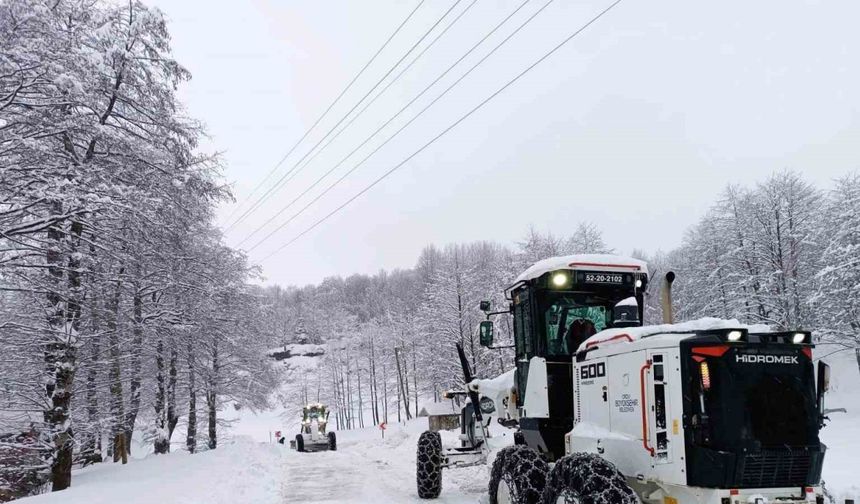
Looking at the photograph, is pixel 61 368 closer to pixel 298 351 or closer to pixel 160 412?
pixel 160 412

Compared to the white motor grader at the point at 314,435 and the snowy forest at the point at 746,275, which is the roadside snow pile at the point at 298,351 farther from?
the white motor grader at the point at 314,435

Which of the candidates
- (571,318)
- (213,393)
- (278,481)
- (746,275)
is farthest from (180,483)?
(746,275)

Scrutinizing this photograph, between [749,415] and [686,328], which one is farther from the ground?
[686,328]

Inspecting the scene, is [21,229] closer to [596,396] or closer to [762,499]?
[596,396]

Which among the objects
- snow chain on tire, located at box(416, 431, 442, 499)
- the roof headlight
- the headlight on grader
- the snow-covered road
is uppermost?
the roof headlight

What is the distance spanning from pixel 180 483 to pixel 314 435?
14151 millimetres

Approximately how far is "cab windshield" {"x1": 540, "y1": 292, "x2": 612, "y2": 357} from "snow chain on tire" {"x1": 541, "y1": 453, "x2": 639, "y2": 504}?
2.31m

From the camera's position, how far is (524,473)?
6.76m

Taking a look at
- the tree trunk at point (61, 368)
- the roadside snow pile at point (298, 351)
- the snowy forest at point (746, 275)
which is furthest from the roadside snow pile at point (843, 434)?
the roadside snow pile at point (298, 351)

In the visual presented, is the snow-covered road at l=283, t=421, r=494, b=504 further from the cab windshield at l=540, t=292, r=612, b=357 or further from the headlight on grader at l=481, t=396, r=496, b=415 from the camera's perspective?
the cab windshield at l=540, t=292, r=612, b=357

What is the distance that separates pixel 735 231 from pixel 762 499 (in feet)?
143

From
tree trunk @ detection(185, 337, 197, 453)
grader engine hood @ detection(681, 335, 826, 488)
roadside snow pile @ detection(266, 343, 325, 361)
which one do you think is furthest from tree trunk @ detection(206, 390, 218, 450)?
roadside snow pile @ detection(266, 343, 325, 361)

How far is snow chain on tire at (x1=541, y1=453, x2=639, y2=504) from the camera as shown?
4.99 m

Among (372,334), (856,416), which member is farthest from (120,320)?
(372,334)
